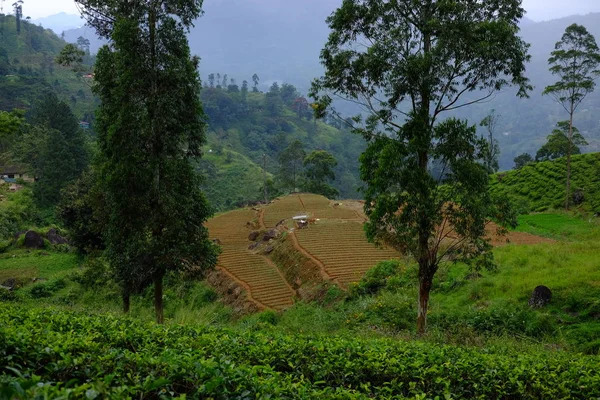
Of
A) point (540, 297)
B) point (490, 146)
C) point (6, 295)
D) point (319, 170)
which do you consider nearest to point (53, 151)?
point (6, 295)

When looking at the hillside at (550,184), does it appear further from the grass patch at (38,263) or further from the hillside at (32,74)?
the hillside at (32,74)

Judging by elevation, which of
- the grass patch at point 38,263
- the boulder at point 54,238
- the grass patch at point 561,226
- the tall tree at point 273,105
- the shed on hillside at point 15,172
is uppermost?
the tall tree at point 273,105

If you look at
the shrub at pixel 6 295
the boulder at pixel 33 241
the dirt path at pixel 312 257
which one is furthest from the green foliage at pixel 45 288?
the dirt path at pixel 312 257

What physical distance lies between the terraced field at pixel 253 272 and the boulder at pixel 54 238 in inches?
454

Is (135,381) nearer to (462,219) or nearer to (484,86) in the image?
(462,219)

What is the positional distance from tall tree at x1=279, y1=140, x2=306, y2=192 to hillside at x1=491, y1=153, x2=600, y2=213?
26.6 m

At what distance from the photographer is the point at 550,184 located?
3728 centimetres

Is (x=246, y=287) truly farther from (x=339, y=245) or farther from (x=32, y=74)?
(x=32, y=74)

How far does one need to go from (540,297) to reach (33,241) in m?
32.2

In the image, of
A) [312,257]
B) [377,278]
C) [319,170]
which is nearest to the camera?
[377,278]

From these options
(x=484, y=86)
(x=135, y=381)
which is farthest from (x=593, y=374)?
(x=484, y=86)

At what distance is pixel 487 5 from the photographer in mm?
9117

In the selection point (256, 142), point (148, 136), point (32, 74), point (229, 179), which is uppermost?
point (32, 74)

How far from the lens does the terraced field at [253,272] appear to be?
1958 centimetres
